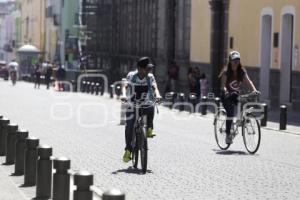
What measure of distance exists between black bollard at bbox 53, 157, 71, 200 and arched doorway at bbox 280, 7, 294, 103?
20186mm

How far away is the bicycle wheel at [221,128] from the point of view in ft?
46.3

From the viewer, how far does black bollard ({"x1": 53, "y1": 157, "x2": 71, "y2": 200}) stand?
25.6ft

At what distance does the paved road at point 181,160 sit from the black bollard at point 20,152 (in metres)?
1.04

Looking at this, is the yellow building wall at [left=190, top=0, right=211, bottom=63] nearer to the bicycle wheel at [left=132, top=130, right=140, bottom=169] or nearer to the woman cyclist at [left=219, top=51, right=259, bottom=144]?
the woman cyclist at [left=219, top=51, right=259, bottom=144]

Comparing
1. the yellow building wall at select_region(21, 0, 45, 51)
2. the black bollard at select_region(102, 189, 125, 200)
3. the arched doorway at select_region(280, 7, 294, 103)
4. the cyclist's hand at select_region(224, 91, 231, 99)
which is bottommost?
the black bollard at select_region(102, 189, 125, 200)

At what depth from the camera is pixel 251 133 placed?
13.6m

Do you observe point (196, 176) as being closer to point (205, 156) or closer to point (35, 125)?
point (205, 156)

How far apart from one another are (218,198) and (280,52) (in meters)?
19.2

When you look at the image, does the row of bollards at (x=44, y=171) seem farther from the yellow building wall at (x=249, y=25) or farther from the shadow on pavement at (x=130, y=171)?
the yellow building wall at (x=249, y=25)

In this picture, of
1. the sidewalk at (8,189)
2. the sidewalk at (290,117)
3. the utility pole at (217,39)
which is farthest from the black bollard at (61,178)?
the utility pole at (217,39)

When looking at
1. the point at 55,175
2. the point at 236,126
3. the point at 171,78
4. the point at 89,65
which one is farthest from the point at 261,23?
the point at 89,65

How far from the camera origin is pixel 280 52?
90.4 feet

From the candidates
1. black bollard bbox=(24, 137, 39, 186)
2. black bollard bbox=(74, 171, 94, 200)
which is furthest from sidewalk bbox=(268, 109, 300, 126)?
black bollard bbox=(74, 171, 94, 200)

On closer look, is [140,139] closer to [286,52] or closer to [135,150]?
[135,150]
